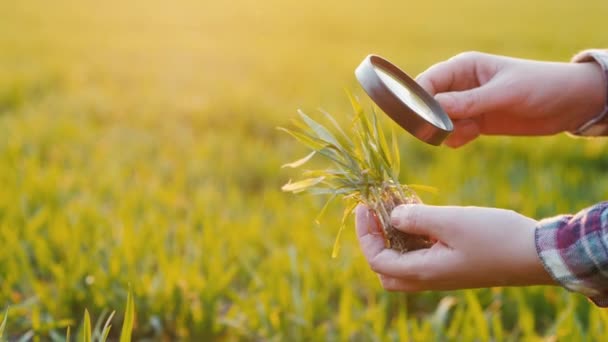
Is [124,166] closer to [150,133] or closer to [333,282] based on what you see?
[150,133]

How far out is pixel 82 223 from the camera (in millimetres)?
2701

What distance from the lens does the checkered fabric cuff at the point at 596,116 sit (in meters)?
1.80

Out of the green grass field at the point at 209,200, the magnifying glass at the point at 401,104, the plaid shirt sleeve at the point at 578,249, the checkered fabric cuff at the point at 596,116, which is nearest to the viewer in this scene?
the plaid shirt sleeve at the point at 578,249

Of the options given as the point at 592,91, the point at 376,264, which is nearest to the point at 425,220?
the point at 376,264

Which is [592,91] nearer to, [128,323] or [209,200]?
[128,323]

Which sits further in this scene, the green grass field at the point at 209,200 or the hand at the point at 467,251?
the green grass field at the point at 209,200

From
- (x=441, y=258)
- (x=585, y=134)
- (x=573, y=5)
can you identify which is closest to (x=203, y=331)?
(x=441, y=258)

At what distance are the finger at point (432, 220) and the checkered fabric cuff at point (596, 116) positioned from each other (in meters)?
0.70

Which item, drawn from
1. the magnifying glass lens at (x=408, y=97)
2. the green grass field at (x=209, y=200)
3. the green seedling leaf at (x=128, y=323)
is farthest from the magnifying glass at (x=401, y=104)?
the green grass field at (x=209, y=200)

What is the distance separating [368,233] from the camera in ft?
5.10

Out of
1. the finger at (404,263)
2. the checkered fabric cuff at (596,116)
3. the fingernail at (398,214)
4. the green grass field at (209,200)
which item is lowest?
the green grass field at (209,200)

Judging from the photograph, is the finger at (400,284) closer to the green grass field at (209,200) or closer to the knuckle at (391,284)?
the knuckle at (391,284)

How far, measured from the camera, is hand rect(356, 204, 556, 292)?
1.38 m

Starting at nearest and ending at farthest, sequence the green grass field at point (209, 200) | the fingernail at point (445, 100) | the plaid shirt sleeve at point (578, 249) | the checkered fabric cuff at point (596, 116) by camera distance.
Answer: the plaid shirt sleeve at point (578, 249) → the fingernail at point (445, 100) → the checkered fabric cuff at point (596, 116) → the green grass field at point (209, 200)
